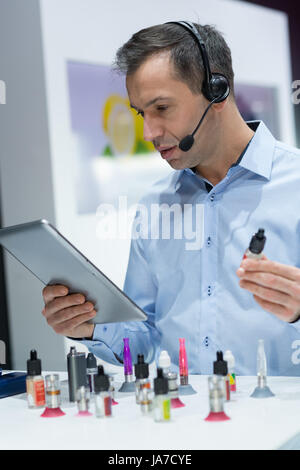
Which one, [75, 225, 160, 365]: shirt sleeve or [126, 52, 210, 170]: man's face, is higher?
[126, 52, 210, 170]: man's face

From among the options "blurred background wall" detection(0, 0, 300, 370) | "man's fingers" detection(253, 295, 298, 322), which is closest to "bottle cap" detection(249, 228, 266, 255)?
"man's fingers" detection(253, 295, 298, 322)

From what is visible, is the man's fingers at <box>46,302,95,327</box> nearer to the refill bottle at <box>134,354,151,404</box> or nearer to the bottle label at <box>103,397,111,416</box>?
the refill bottle at <box>134,354,151,404</box>

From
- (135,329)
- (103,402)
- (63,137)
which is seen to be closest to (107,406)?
(103,402)

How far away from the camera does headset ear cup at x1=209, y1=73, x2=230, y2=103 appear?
5.36 ft

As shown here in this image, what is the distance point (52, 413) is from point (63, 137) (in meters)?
2.33

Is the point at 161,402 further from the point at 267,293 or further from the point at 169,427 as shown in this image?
the point at 267,293

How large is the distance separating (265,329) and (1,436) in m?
0.73

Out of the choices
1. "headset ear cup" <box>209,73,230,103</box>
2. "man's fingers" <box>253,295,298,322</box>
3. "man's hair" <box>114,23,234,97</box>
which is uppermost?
"man's hair" <box>114,23,234,97</box>

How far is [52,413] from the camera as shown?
118 centimetres

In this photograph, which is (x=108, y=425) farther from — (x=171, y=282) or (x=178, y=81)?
(x=178, y=81)

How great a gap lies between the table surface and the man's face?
0.63 metres

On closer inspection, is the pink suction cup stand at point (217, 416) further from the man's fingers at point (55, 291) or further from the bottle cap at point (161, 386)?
the man's fingers at point (55, 291)

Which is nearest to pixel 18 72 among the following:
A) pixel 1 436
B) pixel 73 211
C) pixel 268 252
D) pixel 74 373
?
pixel 73 211
